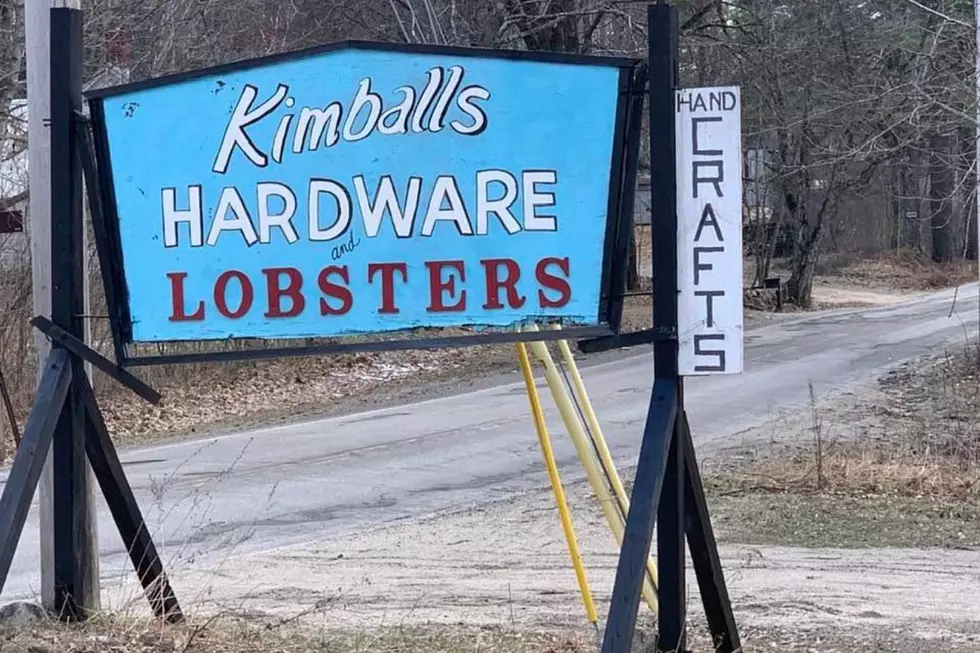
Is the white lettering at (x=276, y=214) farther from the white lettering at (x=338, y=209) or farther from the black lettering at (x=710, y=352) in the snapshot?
the black lettering at (x=710, y=352)

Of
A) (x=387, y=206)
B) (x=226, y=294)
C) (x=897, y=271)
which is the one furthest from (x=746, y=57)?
(x=897, y=271)

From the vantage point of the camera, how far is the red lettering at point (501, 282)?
542 cm

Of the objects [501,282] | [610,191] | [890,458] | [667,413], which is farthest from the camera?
[890,458]

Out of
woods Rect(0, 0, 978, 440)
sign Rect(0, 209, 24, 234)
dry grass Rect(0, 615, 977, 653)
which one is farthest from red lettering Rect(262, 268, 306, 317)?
sign Rect(0, 209, 24, 234)

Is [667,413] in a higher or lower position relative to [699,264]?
lower

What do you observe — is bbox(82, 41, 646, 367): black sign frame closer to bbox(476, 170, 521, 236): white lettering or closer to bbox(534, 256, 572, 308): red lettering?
bbox(534, 256, 572, 308): red lettering

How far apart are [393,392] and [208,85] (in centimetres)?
1593

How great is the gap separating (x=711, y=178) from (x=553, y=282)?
0.77m

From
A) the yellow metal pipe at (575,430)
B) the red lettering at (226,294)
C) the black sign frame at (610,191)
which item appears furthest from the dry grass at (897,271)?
the red lettering at (226,294)

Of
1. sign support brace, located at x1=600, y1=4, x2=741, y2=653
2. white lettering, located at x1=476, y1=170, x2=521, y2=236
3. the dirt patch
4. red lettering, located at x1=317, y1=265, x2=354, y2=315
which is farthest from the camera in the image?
the dirt patch

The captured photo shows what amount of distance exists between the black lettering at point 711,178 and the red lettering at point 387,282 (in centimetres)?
127

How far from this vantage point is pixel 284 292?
5621 mm

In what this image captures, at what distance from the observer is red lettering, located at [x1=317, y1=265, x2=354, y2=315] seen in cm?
555

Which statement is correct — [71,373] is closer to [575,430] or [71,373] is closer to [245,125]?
[245,125]
